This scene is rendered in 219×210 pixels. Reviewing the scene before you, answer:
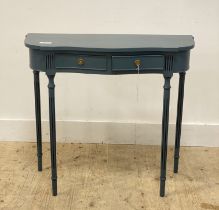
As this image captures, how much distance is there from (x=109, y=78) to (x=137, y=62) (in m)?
0.85

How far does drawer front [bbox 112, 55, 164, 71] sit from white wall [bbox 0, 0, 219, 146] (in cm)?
76

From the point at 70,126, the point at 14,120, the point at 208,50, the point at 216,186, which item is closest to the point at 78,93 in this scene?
the point at 70,126

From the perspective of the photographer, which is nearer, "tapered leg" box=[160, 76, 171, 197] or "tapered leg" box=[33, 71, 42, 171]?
"tapered leg" box=[160, 76, 171, 197]

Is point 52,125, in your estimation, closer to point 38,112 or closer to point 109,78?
point 38,112

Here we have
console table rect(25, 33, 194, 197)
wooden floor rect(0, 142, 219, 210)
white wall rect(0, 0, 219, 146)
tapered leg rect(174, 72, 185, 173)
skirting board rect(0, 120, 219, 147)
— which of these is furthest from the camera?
skirting board rect(0, 120, 219, 147)

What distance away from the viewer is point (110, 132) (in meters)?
3.25

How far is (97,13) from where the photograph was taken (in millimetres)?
3016

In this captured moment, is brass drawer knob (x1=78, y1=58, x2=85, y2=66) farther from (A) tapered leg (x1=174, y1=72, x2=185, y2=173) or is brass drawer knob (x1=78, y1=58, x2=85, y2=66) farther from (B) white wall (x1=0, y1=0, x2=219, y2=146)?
(B) white wall (x1=0, y1=0, x2=219, y2=146)

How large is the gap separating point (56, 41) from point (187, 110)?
3.95 feet

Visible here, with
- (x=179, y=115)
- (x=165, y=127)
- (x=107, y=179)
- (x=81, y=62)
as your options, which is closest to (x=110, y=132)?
(x=107, y=179)

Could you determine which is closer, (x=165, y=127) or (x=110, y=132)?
(x=165, y=127)

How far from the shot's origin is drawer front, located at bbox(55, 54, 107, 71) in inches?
90.9

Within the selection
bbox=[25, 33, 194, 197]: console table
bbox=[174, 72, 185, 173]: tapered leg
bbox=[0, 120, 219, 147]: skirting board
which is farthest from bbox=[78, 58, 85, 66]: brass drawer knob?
bbox=[0, 120, 219, 147]: skirting board

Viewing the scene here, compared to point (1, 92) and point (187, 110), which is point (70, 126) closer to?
point (1, 92)
